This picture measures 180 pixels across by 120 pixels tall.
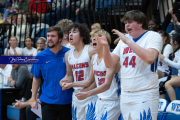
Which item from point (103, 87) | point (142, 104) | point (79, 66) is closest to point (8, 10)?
point (79, 66)

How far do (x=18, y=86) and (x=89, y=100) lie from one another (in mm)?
→ 3370

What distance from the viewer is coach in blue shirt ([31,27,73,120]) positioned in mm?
4508

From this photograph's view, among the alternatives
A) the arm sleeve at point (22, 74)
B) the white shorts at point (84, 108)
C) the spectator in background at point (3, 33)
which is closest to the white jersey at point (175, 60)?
the white shorts at point (84, 108)

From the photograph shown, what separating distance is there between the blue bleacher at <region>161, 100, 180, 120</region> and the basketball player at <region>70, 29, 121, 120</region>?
1064 mm

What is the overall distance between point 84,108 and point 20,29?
6.13 meters

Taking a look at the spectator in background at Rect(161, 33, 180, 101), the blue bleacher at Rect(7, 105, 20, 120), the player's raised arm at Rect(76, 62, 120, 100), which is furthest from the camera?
the blue bleacher at Rect(7, 105, 20, 120)

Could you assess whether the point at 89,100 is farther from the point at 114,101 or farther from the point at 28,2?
the point at 28,2

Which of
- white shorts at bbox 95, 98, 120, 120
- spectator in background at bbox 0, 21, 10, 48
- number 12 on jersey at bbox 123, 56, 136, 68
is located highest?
spectator in background at bbox 0, 21, 10, 48

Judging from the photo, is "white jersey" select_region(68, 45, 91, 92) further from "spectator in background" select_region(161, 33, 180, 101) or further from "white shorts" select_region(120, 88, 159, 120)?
"spectator in background" select_region(161, 33, 180, 101)

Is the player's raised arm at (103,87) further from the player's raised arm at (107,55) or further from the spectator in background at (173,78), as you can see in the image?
the spectator in background at (173,78)

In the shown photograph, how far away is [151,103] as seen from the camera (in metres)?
3.29

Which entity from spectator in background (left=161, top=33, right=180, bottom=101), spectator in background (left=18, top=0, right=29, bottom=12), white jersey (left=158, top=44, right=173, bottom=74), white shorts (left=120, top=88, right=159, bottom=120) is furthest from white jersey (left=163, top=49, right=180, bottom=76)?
spectator in background (left=18, top=0, right=29, bottom=12)

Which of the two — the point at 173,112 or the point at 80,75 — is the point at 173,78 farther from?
the point at 80,75

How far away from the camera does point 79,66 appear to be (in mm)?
4359
